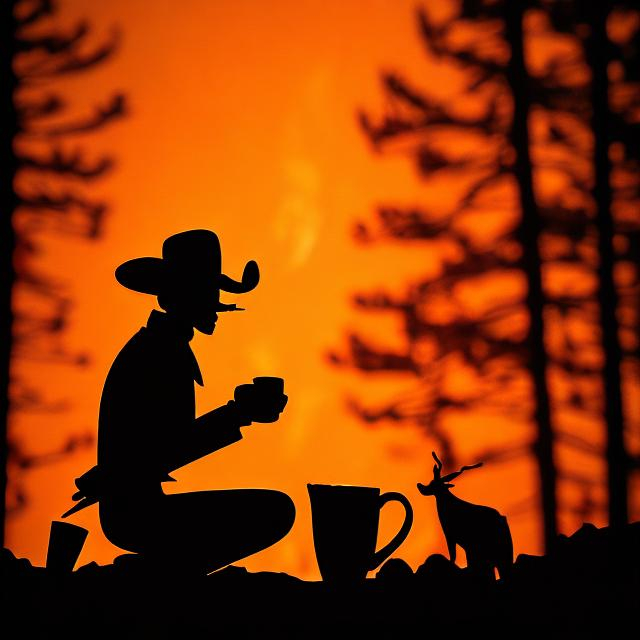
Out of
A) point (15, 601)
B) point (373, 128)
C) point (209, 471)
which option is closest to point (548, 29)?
point (373, 128)

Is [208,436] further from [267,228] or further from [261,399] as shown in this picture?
[267,228]

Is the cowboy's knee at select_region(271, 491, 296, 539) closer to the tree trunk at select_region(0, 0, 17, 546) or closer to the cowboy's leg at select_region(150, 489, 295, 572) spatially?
the cowboy's leg at select_region(150, 489, 295, 572)

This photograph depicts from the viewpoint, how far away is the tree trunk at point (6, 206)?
153cm

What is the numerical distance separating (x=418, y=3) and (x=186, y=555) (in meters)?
1.23

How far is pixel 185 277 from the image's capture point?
1110 millimetres

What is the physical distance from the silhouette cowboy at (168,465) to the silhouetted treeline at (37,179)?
0.50 metres

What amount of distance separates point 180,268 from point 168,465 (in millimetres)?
293

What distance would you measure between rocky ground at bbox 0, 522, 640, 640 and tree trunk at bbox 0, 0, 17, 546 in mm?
436

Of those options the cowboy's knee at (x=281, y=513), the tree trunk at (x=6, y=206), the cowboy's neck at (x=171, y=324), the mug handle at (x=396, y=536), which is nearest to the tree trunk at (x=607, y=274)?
the mug handle at (x=396, y=536)

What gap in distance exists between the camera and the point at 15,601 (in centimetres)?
109

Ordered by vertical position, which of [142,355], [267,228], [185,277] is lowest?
[142,355]

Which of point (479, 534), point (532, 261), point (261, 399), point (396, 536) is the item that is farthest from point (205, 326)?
point (532, 261)

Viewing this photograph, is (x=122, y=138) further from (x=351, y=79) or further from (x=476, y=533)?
(x=476, y=533)

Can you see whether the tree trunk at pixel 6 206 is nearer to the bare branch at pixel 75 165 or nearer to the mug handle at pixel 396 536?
the bare branch at pixel 75 165
